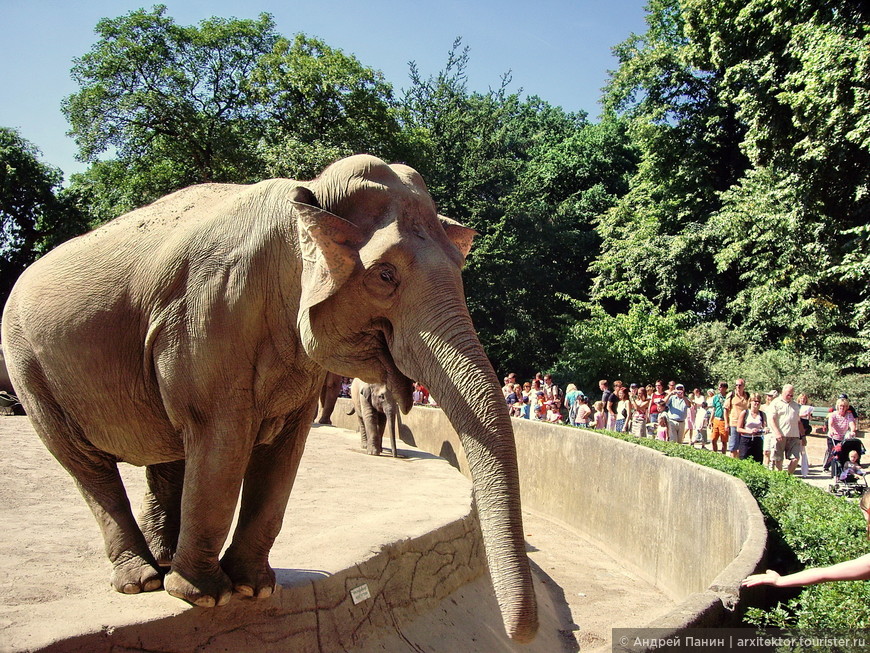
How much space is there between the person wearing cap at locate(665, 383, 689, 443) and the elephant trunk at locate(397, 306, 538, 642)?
12692mm

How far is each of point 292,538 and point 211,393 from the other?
11.1ft

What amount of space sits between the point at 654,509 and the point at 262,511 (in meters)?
5.93

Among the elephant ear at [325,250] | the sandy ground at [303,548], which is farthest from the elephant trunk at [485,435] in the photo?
the sandy ground at [303,548]

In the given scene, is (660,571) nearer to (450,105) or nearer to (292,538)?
(292,538)

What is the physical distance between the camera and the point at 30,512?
700cm

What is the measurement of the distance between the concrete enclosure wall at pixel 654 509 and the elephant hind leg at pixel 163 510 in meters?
3.00

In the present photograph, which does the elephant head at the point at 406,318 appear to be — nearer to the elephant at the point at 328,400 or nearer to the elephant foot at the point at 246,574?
the elephant foot at the point at 246,574

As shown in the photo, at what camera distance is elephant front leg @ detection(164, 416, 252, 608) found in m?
3.71

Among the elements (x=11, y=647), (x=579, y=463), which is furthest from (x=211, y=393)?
(x=579, y=463)

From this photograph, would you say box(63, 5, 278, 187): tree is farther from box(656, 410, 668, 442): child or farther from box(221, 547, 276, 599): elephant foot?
box(221, 547, 276, 599): elephant foot

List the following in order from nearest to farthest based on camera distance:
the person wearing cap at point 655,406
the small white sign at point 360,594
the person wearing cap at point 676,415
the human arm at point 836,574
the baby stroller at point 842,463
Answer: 1. the human arm at point 836,574
2. the small white sign at point 360,594
3. the baby stroller at point 842,463
4. the person wearing cap at point 676,415
5. the person wearing cap at point 655,406

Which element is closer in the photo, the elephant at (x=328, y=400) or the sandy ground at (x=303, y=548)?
the sandy ground at (x=303, y=548)

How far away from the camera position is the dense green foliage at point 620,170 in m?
17.4

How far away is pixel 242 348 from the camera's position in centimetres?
370
